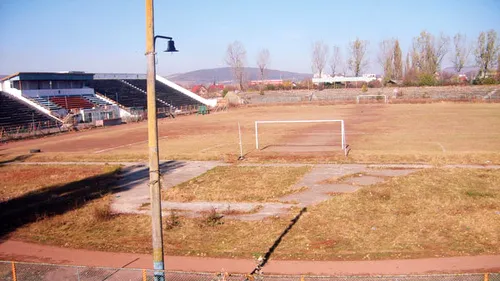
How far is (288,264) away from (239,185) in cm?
951

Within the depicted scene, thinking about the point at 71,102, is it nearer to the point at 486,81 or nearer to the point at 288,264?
the point at 288,264

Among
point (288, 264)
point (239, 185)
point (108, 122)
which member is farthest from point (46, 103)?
point (288, 264)

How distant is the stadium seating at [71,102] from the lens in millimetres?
62094

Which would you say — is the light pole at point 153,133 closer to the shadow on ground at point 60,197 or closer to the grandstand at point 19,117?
the shadow on ground at point 60,197

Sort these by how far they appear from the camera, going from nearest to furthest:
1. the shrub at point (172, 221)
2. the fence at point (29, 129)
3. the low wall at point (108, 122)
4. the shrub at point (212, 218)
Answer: the shrub at point (172, 221) → the shrub at point (212, 218) → the fence at point (29, 129) → the low wall at point (108, 122)

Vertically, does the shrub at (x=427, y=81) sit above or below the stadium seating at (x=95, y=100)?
above

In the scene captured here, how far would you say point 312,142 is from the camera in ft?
112

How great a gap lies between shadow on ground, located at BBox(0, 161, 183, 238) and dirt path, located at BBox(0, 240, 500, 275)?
417cm

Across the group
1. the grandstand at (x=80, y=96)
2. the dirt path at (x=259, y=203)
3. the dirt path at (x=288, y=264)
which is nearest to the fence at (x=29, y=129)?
the grandstand at (x=80, y=96)

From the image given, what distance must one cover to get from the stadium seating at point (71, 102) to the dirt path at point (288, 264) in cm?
5268

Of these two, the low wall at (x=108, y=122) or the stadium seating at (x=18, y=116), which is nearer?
the stadium seating at (x=18, y=116)

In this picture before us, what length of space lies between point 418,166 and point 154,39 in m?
19.1

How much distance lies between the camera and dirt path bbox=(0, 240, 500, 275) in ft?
36.8

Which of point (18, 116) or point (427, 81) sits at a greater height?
point (427, 81)
